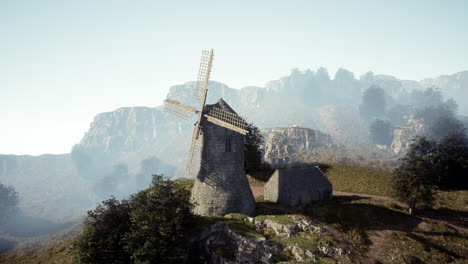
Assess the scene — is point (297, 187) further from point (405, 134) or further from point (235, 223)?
point (405, 134)

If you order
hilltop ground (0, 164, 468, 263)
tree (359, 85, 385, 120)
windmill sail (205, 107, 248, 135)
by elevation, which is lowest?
hilltop ground (0, 164, 468, 263)

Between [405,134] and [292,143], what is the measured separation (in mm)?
73654

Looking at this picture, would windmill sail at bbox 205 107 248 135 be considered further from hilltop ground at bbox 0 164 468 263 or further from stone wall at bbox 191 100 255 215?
hilltop ground at bbox 0 164 468 263

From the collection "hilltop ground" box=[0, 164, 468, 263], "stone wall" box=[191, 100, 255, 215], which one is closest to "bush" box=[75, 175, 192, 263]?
"hilltop ground" box=[0, 164, 468, 263]

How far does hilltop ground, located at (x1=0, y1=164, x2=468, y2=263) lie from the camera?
21531mm

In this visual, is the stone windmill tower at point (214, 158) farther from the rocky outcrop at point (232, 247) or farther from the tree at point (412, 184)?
the tree at point (412, 184)

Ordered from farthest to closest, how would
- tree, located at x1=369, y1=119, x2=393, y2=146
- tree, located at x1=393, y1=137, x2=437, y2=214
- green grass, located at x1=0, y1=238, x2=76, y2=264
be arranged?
tree, located at x1=369, y1=119, x2=393, y2=146 < tree, located at x1=393, y1=137, x2=437, y2=214 < green grass, located at x1=0, y1=238, x2=76, y2=264

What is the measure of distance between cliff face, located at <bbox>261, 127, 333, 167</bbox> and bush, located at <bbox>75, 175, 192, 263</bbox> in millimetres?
90258

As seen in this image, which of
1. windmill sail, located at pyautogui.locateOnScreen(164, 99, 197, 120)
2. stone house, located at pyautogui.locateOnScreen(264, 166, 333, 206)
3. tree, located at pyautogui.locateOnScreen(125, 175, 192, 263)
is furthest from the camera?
stone house, located at pyautogui.locateOnScreen(264, 166, 333, 206)

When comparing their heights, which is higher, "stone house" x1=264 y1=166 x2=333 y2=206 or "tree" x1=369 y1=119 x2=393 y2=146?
"tree" x1=369 y1=119 x2=393 y2=146

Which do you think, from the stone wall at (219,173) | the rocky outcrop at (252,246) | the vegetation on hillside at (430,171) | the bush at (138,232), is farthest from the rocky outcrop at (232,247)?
the vegetation on hillside at (430,171)

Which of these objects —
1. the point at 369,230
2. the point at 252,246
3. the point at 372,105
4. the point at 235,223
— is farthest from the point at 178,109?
the point at 372,105

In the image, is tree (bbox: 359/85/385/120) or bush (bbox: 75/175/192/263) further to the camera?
tree (bbox: 359/85/385/120)

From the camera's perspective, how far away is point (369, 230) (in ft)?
88.8
